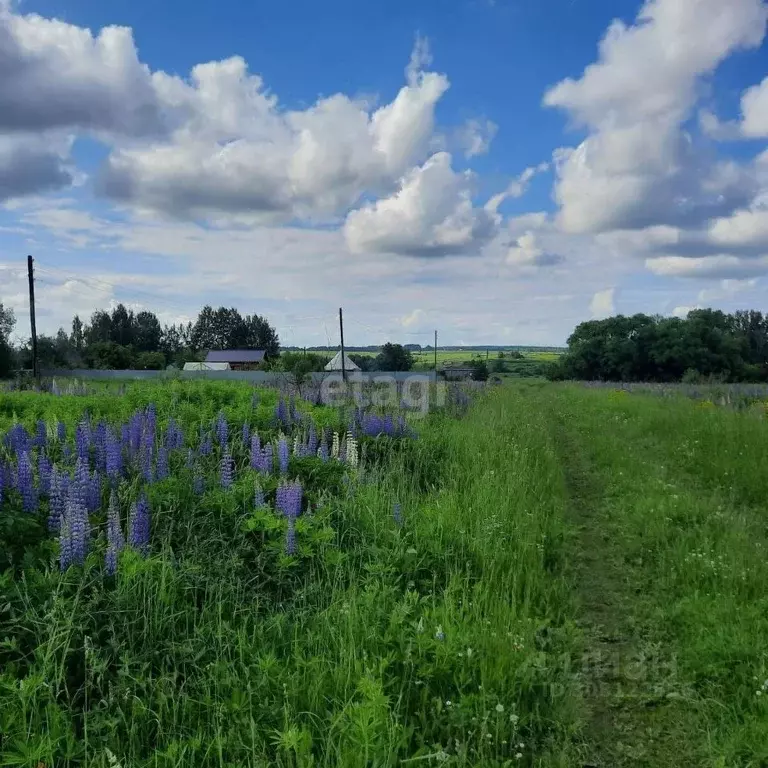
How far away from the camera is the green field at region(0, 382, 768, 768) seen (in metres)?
2.97

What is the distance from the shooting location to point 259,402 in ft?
34.1

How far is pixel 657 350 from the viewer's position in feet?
201

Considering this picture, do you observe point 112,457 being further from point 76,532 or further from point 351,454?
point 351,454

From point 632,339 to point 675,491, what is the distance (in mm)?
59484

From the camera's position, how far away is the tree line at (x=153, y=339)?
239 ft

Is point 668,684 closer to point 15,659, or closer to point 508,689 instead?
point 508,689

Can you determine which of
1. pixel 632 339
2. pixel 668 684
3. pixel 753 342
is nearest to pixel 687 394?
pixel 668 684

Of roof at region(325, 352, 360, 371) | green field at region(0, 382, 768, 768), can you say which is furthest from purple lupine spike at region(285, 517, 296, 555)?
roof at region(325, 352, 360, 371)

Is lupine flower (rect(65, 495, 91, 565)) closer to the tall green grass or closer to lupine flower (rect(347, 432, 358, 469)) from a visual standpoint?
the tall green grass

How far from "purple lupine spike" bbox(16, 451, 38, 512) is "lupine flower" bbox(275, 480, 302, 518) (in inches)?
67.6

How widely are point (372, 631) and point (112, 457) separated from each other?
2.85 m

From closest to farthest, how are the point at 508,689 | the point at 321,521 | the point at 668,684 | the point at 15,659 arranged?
the point at 15,659, the point at 508,689, the point at 668,684, the point at 321,521

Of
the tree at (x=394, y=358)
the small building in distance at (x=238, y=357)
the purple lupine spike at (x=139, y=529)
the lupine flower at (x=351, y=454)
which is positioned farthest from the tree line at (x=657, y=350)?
the purple lupine spike at (x=139, y=529)

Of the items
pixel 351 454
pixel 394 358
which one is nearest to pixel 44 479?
pixel 351 454
